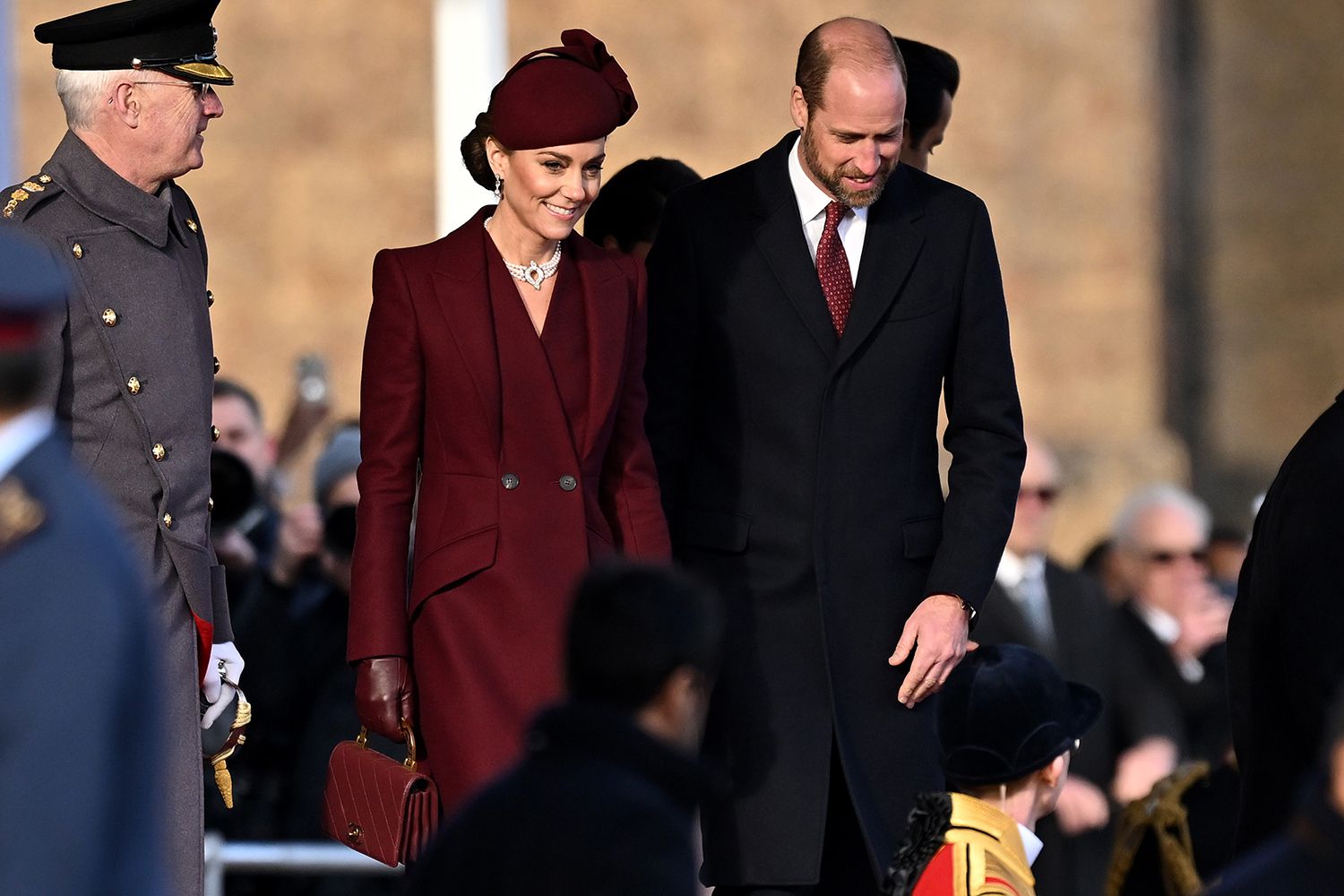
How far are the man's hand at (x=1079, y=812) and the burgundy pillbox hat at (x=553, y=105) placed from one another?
3438 millimetres

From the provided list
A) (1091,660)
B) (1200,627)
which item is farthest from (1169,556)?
(1091,660)

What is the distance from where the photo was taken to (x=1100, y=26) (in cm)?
1289

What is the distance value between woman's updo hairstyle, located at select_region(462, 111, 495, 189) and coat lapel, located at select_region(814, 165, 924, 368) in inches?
25.3

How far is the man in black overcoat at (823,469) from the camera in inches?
194

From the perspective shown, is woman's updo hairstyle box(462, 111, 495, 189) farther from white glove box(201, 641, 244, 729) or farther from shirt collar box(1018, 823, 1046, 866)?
shirt collar box(1018, 823, 1046, 866)

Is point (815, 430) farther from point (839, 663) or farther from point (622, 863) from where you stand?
point (622, 863)

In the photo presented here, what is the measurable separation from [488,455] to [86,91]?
2.91ft

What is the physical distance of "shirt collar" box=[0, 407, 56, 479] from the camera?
2814mm

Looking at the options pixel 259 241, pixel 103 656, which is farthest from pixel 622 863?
pixel 259 241

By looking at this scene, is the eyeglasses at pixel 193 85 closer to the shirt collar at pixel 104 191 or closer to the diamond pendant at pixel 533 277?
the shirt collar at pixel 104 191

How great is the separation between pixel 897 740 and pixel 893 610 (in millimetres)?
232

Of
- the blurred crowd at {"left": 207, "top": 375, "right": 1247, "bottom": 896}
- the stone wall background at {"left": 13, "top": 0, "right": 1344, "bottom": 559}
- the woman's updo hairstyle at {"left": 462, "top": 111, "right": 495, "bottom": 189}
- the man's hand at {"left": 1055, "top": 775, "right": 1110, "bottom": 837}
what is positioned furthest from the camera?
the stone wall background at {"left": 13, "top": 0, "right": 1344, "bottom": 559}

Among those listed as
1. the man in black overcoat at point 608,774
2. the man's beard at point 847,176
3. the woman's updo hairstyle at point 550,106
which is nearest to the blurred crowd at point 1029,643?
the man's beard at point 847,176

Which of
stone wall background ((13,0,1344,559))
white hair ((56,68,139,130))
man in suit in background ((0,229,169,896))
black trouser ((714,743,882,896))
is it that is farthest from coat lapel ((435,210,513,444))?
stone wall background ((13,0,1344,559))
